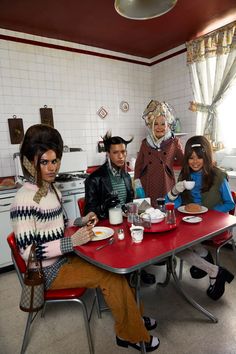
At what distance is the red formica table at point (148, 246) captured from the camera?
1098 millimetres

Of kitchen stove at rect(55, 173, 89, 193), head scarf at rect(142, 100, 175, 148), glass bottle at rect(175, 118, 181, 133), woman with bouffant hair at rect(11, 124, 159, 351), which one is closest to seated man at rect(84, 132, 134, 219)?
woman with bouffant hair at rect(11, 124, 159, 351)

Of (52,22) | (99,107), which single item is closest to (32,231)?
(52,22)

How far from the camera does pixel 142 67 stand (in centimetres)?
406

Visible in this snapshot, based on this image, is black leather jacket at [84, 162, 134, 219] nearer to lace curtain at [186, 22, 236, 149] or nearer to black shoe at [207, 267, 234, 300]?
black shoe at [207, 267, 234, 300]

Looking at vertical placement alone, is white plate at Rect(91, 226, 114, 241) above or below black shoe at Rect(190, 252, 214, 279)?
above

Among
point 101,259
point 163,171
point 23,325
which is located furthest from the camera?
point 163,171

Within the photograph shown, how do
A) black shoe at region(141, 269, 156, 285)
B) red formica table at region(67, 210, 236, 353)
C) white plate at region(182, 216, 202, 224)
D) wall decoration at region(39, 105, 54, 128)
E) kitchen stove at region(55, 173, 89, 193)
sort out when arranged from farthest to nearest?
wall decoration at region(39, 105, 54, 128) < kitchen stove at region(55, 173, 89, 193) < black shoe at region(141, 269, 156, 285) < white plate at region(182, 216, 202, 224) < red formica table at region(67, 210, 236, 353)

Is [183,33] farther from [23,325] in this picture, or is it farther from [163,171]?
[23,325]

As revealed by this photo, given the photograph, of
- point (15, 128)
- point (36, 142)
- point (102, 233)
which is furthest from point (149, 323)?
point (15, 128)

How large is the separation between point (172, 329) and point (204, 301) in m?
0.41

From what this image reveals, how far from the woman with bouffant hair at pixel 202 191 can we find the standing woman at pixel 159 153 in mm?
255

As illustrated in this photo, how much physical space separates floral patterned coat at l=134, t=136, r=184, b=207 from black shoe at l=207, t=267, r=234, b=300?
777 millimetres

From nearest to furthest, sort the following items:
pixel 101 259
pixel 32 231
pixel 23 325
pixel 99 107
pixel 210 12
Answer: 1. pixel 101 259
2. pixel 32 231
3. pixel 23 325
4. pixel 210 12
5. pixel 99 107

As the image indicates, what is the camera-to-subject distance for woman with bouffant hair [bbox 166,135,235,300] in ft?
5.92
